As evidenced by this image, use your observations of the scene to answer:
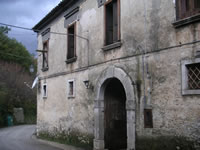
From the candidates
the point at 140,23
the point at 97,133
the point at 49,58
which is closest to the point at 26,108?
the point at 49,58

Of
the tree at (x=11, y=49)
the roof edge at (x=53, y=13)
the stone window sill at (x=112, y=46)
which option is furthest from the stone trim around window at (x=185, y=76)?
the tree at (x=11, y=49)

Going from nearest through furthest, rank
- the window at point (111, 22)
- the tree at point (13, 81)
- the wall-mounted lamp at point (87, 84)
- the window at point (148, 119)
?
the window at point (148, 119), the window at point (111, 22), the wall-mounted lamp at point (87, 84), the tree at point (13, 81)

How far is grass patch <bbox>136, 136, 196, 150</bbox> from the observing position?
20.0 ft

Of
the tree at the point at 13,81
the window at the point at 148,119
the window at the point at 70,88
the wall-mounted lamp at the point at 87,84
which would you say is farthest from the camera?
the tree at the point at 13,81

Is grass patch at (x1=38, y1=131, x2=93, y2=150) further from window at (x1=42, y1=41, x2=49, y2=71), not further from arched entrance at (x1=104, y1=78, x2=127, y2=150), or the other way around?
window at (x1=42, y1=41, x2=49, y2=71)

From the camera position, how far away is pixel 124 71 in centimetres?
839

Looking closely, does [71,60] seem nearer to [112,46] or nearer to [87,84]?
[87,84]

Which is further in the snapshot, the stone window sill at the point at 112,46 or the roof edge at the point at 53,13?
the roof edge at the point at 53,13

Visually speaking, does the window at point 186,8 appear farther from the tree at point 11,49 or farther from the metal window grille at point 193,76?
the tree at point 11,49

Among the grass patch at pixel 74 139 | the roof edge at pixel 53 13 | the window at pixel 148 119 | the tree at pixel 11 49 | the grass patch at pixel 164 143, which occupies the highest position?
the tree at pixel 11 49

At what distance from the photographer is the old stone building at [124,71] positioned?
640 cm

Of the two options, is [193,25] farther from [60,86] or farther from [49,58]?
[49,58]

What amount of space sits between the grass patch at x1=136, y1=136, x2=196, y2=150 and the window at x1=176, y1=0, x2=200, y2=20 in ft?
9.70

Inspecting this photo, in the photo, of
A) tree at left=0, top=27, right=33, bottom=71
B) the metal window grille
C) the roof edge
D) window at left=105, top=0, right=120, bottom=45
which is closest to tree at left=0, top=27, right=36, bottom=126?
tree at left=0, top=27, right=33, bottom=71
